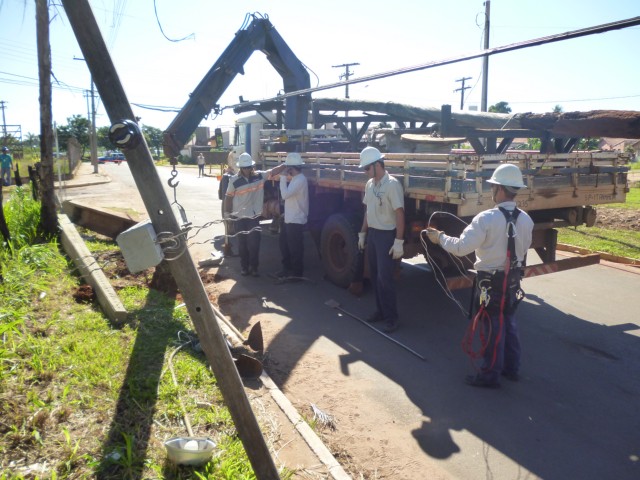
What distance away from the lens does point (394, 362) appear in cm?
484

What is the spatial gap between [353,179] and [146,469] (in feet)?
15.1

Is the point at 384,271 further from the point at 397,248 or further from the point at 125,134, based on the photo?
the point at 125,134

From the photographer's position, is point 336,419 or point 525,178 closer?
point 336,419

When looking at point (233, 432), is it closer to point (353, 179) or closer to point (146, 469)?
point (146, 469)

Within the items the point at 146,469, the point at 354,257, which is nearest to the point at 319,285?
the point at 354,257

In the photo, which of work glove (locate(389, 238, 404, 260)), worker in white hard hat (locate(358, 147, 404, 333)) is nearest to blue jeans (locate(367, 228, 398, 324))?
worker in white hard hat (locate(358, 147, 404, 333))

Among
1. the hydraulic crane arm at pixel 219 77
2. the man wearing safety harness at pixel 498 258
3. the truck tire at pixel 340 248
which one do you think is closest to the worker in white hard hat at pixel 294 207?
the truck tire at pixel 340 248

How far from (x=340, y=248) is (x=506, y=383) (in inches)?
133

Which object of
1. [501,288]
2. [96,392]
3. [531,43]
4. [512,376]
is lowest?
[512,376]

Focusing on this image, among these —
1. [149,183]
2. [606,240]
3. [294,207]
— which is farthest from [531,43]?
[606,240]

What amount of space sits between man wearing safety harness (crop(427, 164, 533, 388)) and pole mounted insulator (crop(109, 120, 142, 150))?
111 inches

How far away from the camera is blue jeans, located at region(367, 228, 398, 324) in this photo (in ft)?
18.2

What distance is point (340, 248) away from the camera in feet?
24.0

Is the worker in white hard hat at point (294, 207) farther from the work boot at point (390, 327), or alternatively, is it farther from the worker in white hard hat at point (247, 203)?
the work boot at point (390, 327)
